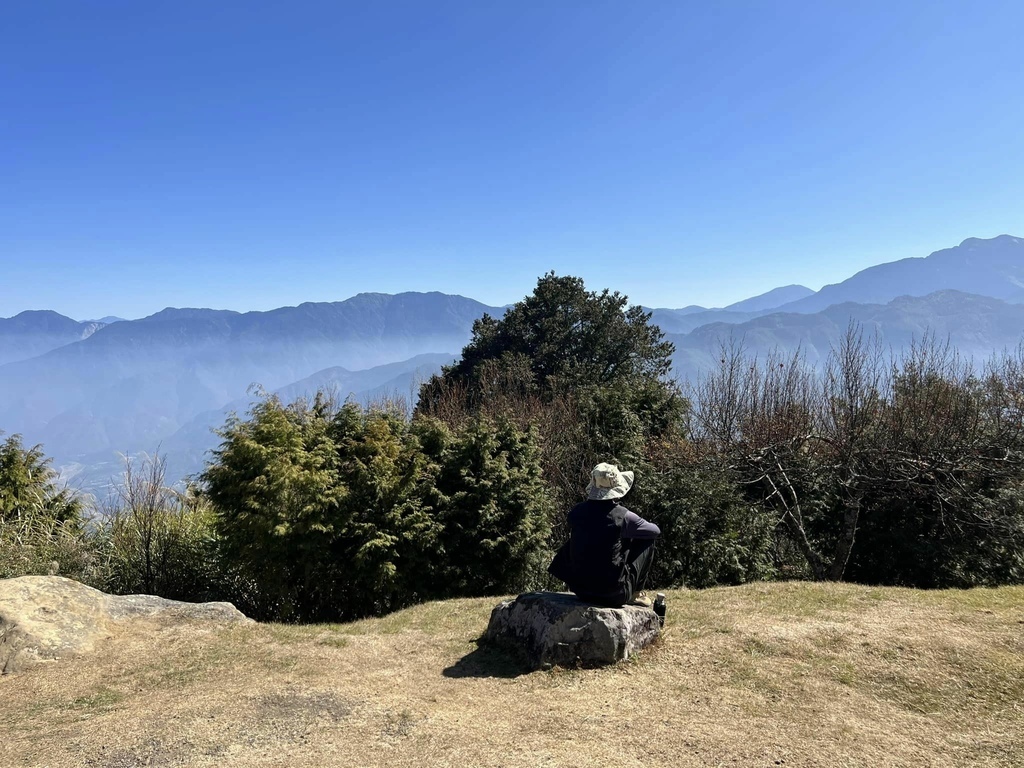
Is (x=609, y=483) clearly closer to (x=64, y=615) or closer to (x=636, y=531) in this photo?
(x=636, y=531)

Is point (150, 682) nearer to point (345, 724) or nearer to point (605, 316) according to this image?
point (345, 724)

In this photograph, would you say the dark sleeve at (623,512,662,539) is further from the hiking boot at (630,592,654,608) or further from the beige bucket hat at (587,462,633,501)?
the hiking boot at (630,592,654,608)

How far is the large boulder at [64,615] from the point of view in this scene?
6.54 metres

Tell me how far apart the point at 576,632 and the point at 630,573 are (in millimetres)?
922

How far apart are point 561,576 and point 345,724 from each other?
2.84 m

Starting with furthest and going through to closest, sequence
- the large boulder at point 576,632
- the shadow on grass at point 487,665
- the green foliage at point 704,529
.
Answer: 1. the green foliage at point 704,529
2. the shadow on grass at point 487,665
3. the large boulder at point 576,632

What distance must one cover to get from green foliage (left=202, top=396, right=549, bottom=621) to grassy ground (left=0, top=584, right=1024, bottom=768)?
7.69 feet

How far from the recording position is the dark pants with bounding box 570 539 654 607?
6.46 meters

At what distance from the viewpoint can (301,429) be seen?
36.6 feet

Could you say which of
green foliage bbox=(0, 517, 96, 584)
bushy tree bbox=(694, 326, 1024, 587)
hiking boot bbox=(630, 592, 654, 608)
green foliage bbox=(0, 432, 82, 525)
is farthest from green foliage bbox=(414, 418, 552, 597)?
green foliage bbox=(0, 432, 82, 525)

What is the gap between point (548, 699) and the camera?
5.56 meters

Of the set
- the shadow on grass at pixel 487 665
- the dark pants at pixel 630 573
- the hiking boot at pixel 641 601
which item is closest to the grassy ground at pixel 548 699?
the shadow on grass at pixel 487 665

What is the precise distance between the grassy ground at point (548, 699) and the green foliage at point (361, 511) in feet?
7.69

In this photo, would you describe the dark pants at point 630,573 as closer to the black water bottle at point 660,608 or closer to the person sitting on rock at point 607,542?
the person sitting on rock at point 607,542
